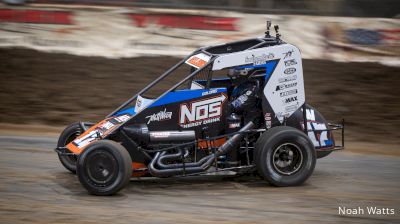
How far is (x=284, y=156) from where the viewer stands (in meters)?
7.47

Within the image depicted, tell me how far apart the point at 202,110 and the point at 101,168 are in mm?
1318

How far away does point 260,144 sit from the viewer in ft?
24.0

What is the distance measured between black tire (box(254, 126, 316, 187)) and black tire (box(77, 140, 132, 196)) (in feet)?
4.84

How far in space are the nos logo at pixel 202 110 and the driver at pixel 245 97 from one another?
197mm

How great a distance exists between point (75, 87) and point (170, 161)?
23.4 ft

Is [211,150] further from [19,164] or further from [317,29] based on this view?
[317,29]

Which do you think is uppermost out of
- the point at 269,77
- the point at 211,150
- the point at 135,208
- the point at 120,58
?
the point at 120,58

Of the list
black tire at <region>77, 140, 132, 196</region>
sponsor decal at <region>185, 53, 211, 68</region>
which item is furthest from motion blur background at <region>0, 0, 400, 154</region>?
black tire at <region>77, 140, 132, 196</region>

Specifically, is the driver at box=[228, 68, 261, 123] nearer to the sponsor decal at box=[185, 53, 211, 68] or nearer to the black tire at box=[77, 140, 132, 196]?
the sponsor decal at box=[185, 53, 211, 68]

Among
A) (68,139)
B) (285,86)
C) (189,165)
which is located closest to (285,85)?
(285,86)

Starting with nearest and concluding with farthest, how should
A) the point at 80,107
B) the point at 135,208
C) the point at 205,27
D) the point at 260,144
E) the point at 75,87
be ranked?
1. the point at 135,208
2. the point at 260,144
3. the point at 80,107
4. the point at 75,87
5. the point at 205,27

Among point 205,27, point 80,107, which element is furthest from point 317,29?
point 80,107

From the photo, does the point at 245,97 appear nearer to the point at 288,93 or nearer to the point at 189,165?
the point at 288,93

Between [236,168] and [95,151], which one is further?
[236,168]
